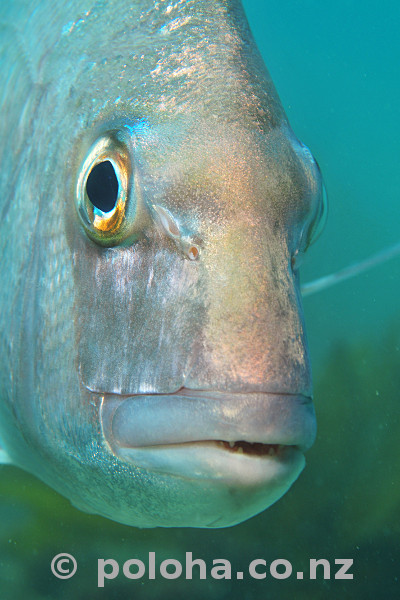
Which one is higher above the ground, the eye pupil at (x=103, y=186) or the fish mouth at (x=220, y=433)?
the eye pupil at (x=103, y=186)

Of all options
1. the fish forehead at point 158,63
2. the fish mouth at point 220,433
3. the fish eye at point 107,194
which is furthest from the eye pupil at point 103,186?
the fish mouth at point 220,433

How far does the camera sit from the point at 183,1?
2.02 m

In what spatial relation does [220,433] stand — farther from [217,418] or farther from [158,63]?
[158,63]

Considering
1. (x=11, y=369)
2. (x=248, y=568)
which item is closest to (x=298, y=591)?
(x=248, y=568)

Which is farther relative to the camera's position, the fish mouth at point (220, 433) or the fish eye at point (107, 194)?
the fish eye at point (107, 194)

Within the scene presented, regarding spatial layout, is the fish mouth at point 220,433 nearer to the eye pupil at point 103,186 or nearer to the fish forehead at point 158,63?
the eye pupil at point 103,186

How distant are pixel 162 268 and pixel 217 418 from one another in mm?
509

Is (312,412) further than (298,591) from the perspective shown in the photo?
No

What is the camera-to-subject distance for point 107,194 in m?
1.72

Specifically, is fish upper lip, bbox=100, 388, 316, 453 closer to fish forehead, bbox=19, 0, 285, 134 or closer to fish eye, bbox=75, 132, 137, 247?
fish eye, bbox=75, 132, 137, 247

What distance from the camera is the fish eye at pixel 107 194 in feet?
5.48

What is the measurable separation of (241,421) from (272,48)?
52983 millimetres

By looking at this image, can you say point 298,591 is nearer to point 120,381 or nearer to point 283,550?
point 283,550

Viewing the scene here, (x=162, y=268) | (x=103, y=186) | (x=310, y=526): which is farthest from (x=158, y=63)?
(x=310, y=526)
